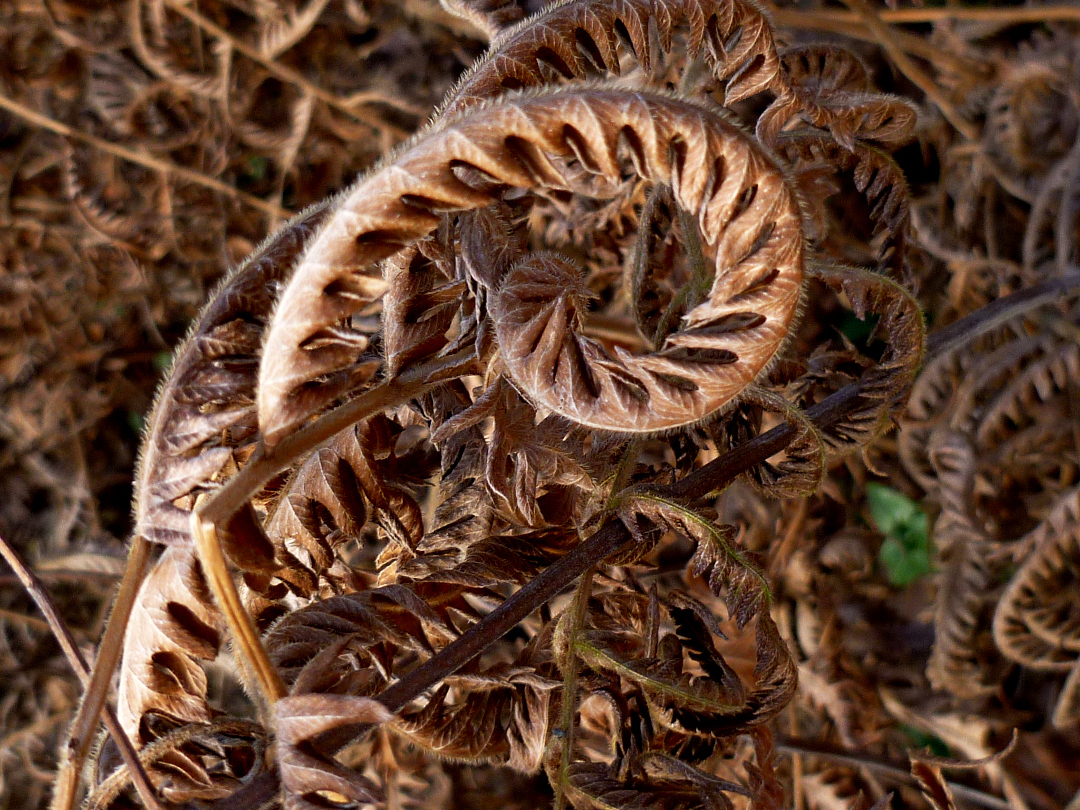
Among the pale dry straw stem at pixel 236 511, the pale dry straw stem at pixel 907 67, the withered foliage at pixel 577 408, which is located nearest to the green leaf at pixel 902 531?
the withered foliage at pixel 577 408

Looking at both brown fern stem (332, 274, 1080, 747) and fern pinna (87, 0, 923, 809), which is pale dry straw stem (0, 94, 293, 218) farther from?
brown fern stem (332, 274, 1080, 747)

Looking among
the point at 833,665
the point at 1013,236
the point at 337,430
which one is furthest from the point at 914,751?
the point at 1013,236

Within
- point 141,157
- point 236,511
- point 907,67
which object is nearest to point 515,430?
point 236,511

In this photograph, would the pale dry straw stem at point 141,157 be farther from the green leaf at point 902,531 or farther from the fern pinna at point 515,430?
the green leaf at point 902,531

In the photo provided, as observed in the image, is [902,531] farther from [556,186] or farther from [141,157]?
[141,157]

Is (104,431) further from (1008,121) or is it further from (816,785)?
(1008,121)

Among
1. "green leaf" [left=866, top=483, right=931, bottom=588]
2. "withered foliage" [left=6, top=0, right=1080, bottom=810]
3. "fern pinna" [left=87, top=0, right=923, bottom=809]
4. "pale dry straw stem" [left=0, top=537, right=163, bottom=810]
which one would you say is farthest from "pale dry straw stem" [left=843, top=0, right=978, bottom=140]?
"pale dry straw stem" [left=0, top=537, right=163, bottom=810]
